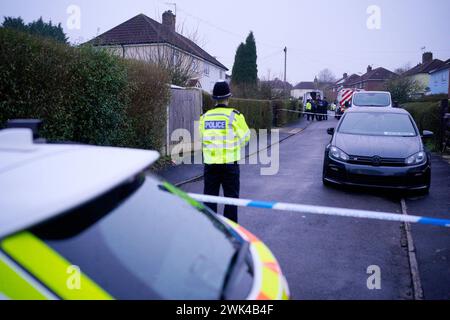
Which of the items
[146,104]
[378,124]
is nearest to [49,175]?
[378,124]

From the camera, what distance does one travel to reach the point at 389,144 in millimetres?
7266

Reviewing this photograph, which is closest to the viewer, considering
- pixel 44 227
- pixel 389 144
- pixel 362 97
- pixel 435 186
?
pixel 44 227

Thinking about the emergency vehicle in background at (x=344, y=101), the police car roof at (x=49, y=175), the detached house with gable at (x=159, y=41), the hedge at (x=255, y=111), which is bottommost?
the police car roof at (x=49, y=175)

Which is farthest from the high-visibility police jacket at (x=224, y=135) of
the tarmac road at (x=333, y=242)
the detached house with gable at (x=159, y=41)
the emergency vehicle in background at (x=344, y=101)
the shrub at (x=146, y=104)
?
the emergency vehicle in background at (x=344, y=101)

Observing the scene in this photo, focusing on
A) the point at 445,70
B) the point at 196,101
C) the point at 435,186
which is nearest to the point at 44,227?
the point at 435,186

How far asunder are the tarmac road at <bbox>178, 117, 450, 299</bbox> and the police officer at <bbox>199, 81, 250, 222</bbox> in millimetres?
894

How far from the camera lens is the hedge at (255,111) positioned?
1844 cm

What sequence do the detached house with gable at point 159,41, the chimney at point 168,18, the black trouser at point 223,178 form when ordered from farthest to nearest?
the chimney at point 168,18 < the detached house with gable at point 159,41 < the black trouser at point 223,178

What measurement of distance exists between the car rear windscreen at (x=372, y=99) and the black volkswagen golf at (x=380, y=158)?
29.3 feet

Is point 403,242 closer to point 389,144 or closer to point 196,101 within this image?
point 389,144

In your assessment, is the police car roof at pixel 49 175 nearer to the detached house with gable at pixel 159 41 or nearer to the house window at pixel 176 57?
the detached house with gable at pixel 159 41

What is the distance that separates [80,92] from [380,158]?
18.4 feet

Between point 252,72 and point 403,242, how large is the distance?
134ft

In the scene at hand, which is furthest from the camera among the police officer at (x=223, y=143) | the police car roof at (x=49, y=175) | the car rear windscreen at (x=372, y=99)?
the car rear windscreen at (x=372, y=99)
